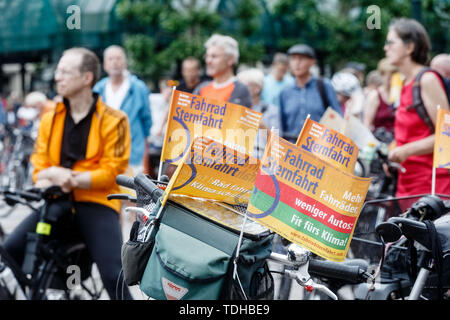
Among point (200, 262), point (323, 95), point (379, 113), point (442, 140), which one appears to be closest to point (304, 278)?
point (200, 262)

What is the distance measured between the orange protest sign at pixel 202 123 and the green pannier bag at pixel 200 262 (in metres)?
0.55

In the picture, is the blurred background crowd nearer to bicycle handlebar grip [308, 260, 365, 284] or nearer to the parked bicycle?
the parked bicycle

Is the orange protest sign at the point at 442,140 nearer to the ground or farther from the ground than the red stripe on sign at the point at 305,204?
farther from the ground

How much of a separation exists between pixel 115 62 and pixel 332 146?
4230mm

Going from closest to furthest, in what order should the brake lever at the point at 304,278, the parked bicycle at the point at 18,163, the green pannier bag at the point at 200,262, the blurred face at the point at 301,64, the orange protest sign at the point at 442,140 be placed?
1. the green pannier bag at the point at 200,262
2. the brake lever at the point at 304,278
3. the orange protest sign at the point at 442,140
4. the blurred face at the point at 301,64
5. the parked bicycle at the point at 18,163

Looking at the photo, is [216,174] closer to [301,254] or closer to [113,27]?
[301,254]

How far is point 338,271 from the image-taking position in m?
2.16

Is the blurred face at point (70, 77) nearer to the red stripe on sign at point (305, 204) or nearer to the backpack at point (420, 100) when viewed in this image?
the backpack at point (420, 100)

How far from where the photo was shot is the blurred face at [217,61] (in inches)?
195

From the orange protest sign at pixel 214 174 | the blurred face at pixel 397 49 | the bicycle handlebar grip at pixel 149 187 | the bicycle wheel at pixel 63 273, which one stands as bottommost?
the bicycle wheel at pixel 63 273

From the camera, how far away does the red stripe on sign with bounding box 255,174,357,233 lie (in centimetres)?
193

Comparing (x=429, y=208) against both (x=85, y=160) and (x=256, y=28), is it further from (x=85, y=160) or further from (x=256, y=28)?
(x=256, y=28)

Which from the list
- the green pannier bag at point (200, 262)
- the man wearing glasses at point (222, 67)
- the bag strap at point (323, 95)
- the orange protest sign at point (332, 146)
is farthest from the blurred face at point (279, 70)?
the green pannier bag at point (200, 262)
